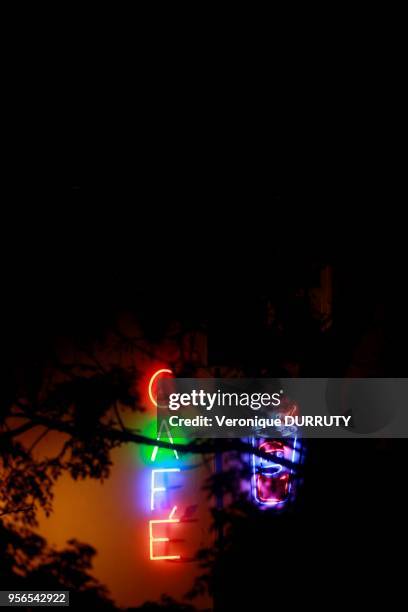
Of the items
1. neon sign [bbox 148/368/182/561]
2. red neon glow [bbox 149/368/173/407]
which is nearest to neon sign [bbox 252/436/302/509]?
neon sign [bbox 148/368/182/561]

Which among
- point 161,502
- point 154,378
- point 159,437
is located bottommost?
point 161,502

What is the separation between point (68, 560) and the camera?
5.78 meters

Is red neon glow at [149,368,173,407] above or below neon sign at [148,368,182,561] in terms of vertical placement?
above

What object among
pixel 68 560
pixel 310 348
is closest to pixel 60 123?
pixel 310 348

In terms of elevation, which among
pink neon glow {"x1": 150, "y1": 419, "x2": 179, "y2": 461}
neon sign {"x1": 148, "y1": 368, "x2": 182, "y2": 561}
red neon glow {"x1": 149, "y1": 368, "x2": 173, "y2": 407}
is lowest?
neon sign {"x1": 148, "y1": 368, "x2": 182, "y2": 561}

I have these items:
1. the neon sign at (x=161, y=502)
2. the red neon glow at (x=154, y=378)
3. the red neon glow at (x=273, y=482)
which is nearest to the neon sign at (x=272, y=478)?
the red neon glow at (x=273, y=482)

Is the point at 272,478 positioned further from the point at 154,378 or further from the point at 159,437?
the point at 154,378

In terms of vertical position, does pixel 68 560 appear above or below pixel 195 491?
below

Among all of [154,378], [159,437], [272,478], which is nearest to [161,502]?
[159,437]

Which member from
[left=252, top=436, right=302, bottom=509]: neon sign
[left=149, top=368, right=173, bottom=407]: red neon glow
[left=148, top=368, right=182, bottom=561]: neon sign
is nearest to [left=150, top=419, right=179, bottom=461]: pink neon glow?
[left=148, top=368, right=182, bottom=561]: neon sign

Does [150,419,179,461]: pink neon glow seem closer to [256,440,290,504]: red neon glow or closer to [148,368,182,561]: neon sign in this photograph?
[148,368,182,561]: neon sign

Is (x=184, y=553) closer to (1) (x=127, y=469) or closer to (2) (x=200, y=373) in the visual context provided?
(1) (x=127, y=469)

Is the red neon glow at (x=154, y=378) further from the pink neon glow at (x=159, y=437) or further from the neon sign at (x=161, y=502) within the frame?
the pink neon glow at (x=159, y=437)

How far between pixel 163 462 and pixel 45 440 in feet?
4.10
